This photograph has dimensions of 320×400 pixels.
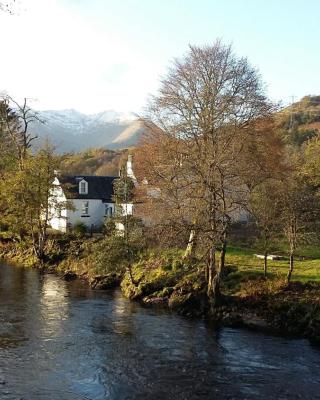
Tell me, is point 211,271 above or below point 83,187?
below

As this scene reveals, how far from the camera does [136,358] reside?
22.5 m

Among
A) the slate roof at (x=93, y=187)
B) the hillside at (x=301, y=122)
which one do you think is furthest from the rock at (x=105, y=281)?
the hillside at (x=301, y=122)

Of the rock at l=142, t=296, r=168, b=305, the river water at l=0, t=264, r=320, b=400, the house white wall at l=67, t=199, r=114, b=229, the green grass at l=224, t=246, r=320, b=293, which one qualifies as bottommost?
the river water at l=0, t=264, r=320, b=400

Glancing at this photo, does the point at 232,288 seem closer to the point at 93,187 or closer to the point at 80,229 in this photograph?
the point at 80,229

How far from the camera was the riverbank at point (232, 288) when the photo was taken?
2795cm

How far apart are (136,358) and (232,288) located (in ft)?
38.8

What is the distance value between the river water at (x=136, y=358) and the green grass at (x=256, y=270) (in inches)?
226

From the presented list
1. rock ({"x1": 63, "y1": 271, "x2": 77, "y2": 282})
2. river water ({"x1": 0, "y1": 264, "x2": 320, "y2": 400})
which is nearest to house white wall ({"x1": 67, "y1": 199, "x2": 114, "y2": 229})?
rock ({"x1": 63, "y1": 271, "x2": 77, "y2": 282})

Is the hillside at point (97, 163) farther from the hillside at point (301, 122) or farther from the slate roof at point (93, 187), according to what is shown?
the hillside at point (301, 122)

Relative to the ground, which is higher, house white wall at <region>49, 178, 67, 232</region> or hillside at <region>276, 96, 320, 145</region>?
hillside at <region>276, 96, 320, 145</region>

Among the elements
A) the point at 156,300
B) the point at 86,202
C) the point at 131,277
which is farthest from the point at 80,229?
the point at 156,300

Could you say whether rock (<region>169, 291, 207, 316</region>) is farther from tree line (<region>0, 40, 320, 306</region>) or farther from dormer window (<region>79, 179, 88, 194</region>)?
dormer window (<region>79, 179, 88, 194</region>)

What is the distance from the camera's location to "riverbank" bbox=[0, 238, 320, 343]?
2795 centimetres

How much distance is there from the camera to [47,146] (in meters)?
54.5
